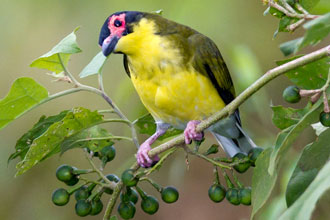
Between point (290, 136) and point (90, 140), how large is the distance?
2.98ft

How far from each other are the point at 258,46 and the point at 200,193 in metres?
1.61

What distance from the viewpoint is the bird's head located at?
2898mm

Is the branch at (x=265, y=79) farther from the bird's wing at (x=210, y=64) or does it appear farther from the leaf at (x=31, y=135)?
the bird's wing at (x=210, y=64)

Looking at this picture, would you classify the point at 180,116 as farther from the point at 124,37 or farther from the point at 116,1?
the point at 116,1

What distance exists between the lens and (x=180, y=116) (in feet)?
10.4

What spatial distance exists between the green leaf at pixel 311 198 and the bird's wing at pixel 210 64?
1.77m

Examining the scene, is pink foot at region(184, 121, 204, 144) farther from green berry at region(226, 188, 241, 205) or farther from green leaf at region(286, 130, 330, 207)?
green leaf at region(286, 130, 330, 207)

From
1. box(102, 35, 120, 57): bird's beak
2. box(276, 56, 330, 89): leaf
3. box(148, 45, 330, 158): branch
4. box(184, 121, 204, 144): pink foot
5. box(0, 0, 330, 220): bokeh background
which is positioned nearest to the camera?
box(148, 45, 330, 158): branch

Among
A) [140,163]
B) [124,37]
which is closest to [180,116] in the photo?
[124,37]

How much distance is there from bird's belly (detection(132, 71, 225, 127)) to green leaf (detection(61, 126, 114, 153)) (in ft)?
2.02

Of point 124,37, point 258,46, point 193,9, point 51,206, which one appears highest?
point 124,37

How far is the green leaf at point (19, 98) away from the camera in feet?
7.59

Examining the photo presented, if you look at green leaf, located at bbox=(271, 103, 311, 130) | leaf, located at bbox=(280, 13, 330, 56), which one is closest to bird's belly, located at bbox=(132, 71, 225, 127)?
green leaf, located at bbox=(271, 103, 311, 130)

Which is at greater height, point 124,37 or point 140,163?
point 124,37
